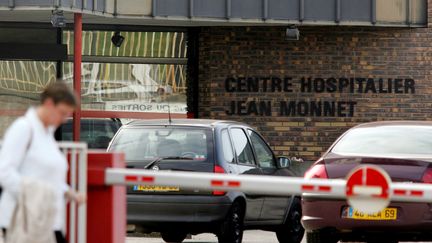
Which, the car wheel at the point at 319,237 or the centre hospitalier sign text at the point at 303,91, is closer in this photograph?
the car wheel at the point at 319,237

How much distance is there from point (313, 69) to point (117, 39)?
365 cm

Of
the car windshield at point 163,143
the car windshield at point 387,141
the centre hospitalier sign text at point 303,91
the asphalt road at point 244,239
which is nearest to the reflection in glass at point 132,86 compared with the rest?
the centre hospitalier sign text at point 303,91

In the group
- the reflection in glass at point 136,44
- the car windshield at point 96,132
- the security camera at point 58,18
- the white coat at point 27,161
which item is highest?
the security camera at point 58,18

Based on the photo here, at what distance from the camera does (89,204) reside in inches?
352

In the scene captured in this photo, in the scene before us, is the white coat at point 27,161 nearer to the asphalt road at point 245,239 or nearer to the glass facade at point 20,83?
the asphalt road at point 245,239

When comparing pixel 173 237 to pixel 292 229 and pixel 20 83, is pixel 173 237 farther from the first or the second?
pixel 20 83

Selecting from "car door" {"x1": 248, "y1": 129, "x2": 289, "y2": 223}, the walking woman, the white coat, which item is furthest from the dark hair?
"car door" {"x1": 248, "y1": 129, "x2": 289, "y2": 223}

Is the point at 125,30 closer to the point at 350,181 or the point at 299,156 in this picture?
the point at 299,156

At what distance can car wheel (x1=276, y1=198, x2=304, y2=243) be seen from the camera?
16.3m

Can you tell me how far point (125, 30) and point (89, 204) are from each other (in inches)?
597

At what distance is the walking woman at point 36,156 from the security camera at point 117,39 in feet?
53.0

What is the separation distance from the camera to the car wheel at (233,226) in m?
14.1

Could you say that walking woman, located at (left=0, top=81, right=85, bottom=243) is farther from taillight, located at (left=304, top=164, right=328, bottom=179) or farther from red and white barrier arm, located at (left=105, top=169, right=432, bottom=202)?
taillight, located at (left=304, top=164, right=328, bottom=179)

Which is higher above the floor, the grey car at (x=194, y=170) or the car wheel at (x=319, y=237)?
the grey car at (x=194, y=170)
